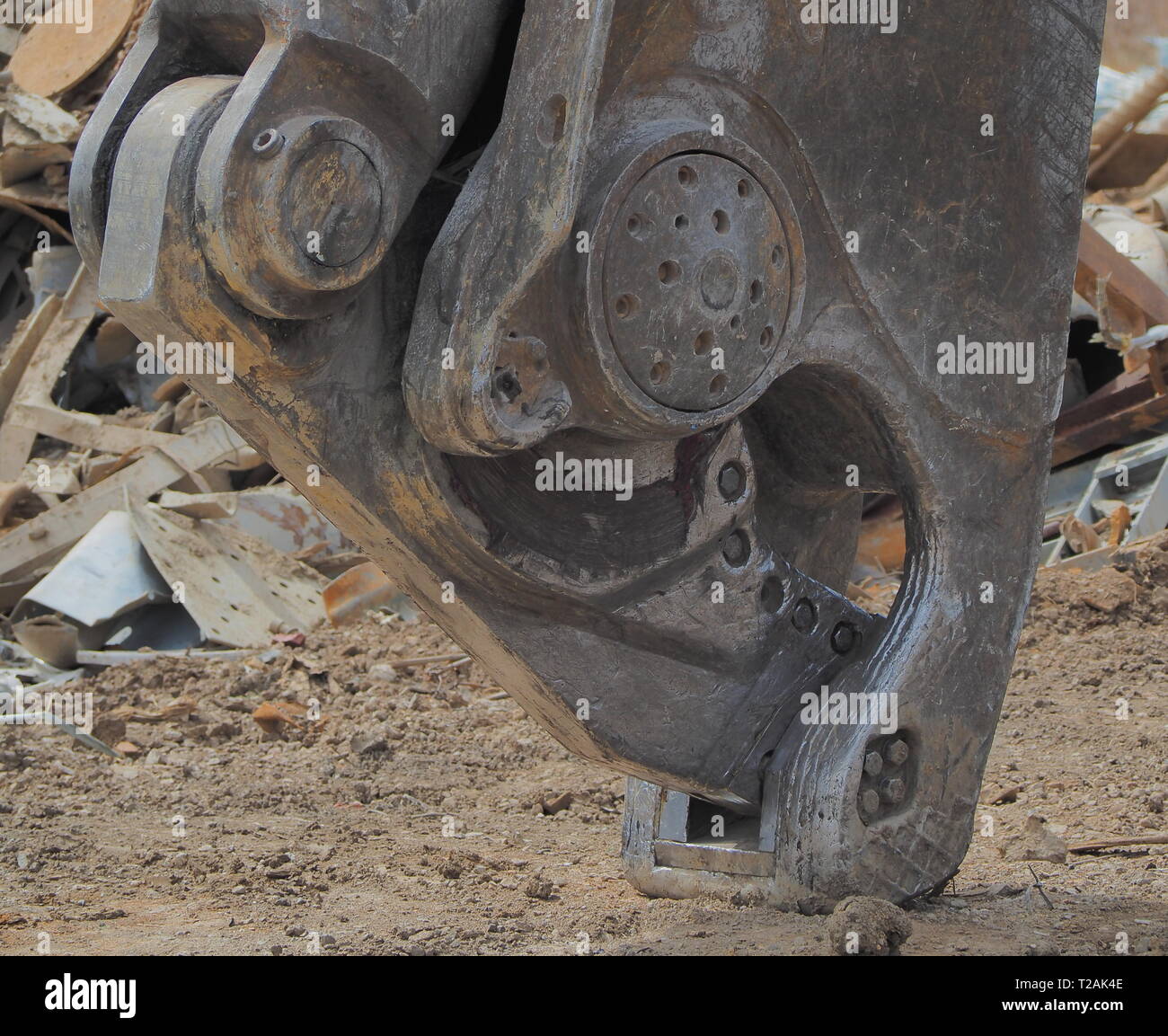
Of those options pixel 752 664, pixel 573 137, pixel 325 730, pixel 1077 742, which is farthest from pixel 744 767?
pixel 325 730

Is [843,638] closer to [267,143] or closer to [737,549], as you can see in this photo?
[737,549]

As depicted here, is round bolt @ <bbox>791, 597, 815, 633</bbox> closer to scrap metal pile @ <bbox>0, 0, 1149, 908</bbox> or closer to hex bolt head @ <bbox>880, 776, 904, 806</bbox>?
scrap metal pile @ <bbox>0, 0, 1149, 908</bbox>

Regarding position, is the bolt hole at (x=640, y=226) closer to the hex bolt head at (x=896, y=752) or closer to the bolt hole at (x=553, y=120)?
the bolt hole at (x=553, y=120)

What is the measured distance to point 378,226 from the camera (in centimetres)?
231

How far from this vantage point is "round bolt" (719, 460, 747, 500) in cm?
305

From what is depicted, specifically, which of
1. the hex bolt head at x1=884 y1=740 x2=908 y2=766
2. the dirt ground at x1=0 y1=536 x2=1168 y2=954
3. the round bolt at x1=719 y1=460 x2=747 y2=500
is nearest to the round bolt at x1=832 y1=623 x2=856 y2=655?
the hex bolt head at x1=884 y1=740 x2=908 y2=766

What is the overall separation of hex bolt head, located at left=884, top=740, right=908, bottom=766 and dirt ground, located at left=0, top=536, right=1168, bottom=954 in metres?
0.32

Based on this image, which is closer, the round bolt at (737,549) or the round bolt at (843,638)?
the round bolt at (737,549)

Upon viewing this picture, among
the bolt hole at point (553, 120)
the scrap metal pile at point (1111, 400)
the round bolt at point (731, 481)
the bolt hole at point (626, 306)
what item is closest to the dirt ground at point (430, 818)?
the round bolt at point (731, 481)

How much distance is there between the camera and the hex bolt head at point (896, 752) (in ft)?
9.87

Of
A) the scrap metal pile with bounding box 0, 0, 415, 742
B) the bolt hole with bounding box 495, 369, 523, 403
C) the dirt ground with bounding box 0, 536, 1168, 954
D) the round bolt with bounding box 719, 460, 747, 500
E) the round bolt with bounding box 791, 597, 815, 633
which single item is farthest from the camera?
the scrap metal pile with bounding box 0, 0, 415, 742

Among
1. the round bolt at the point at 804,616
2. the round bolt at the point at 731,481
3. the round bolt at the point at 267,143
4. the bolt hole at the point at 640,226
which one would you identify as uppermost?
the round bolt at the point at 267,143

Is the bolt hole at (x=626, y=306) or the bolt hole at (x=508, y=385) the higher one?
the bolt hole at (x=626, y=306)

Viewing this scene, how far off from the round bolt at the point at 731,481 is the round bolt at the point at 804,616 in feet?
1.07
